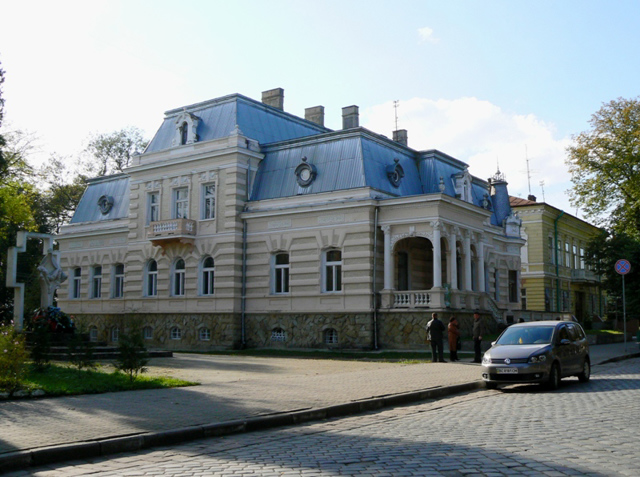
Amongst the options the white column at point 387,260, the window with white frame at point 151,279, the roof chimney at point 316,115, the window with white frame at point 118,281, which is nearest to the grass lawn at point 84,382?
the white column at point 387,260

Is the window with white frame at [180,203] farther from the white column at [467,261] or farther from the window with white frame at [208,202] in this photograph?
the white column at [467,261]

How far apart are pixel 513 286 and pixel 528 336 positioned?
2688 centimetres

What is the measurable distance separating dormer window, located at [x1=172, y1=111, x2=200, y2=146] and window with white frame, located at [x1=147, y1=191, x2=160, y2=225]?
331 cm

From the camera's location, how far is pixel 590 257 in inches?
1556

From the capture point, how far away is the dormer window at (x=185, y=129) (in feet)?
121

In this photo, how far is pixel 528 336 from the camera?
17484 mm

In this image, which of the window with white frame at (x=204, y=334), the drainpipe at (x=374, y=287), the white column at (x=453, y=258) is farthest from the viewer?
the window with white frame at (x=204, y=334)

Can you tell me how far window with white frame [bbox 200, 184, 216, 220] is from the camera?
118 feet

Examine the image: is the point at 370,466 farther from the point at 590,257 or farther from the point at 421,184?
the point at 590,257

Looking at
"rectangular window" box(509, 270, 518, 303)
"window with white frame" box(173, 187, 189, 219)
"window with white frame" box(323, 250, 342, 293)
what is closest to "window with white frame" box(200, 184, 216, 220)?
"window with white frame" box(173, 187, 189, 219)

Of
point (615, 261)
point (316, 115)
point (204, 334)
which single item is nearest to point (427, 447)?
point (204, 334)

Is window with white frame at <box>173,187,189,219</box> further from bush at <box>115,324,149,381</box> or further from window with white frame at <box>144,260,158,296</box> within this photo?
bush at <box>115,324,149,381</box>

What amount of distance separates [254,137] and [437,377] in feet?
71.8

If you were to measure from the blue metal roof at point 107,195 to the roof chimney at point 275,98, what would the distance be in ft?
34.0
